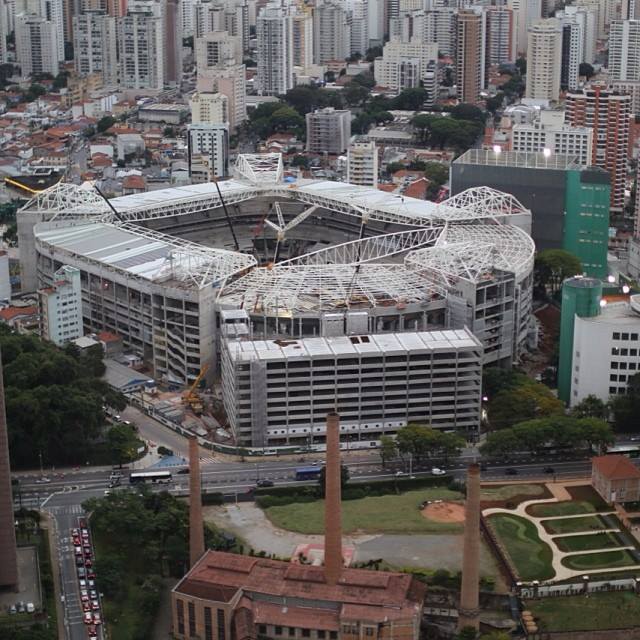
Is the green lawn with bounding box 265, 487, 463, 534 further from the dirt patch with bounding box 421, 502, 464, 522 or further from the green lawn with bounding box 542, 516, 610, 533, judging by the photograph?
the green lawn with bounding box 542, 516, 610, 533

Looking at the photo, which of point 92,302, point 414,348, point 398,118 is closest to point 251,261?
point 92,302

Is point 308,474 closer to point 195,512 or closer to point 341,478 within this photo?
point 341,478

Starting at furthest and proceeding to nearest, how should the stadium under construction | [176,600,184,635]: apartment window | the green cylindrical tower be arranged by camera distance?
the green cylindrical tower
the stadium under construction
[176,600,184,635]: apartment window

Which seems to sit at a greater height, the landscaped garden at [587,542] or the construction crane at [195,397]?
the construction crane at [195,397]

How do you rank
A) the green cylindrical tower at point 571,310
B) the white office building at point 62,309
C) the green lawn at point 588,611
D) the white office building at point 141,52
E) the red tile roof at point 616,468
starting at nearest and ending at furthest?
the green lawn at point 588,611 → the red tile roof at point 616,468 → the green cylindrical tower at point 571,310 → the white office building at point 62,309 → the white office building at point 141,52

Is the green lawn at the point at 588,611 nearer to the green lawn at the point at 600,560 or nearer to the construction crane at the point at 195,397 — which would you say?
the green lawn at the point at 600,560

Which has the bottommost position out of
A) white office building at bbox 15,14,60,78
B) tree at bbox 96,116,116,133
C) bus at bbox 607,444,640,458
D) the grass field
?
the grass field

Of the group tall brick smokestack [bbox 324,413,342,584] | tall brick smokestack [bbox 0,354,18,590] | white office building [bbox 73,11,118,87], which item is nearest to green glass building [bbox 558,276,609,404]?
tall brick smokestack [bbox 324,413,342,584]

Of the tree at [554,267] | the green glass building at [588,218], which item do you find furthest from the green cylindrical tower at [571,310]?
the green glass building at [588,218]

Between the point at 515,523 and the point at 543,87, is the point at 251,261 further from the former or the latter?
the point at 543,87
